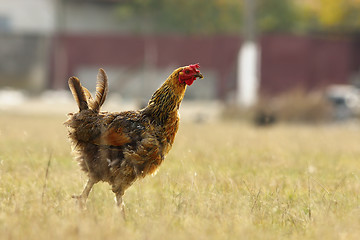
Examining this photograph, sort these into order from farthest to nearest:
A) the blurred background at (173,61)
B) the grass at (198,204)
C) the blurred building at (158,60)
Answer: the blurred building at (158,60) → the blurred background at (173,61) → the grass at (198,204)

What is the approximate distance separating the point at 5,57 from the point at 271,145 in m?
21.6

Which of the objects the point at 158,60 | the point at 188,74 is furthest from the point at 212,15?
the point at 188,74

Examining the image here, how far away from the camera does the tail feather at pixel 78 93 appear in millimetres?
4961

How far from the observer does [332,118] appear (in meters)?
17.7

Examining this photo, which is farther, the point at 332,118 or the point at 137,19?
the point at 137,19

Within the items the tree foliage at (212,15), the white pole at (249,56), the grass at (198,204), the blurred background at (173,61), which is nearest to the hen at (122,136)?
the grass at (198,204)

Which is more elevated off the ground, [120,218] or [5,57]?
[5,57]

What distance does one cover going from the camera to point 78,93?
4.98m

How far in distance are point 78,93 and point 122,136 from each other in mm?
593

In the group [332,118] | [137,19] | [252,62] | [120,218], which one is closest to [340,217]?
[120,218]

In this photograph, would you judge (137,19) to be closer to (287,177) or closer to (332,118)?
(332,118)

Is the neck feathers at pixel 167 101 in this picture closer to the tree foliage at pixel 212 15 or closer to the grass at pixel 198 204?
the grass at pixel 198 204

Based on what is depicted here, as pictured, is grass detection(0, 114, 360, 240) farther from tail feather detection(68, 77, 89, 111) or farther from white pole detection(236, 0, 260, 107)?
white pole detection(236, 0, 260, 107)

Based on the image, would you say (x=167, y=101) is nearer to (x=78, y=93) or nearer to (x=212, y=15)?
(x=78, y=93)
